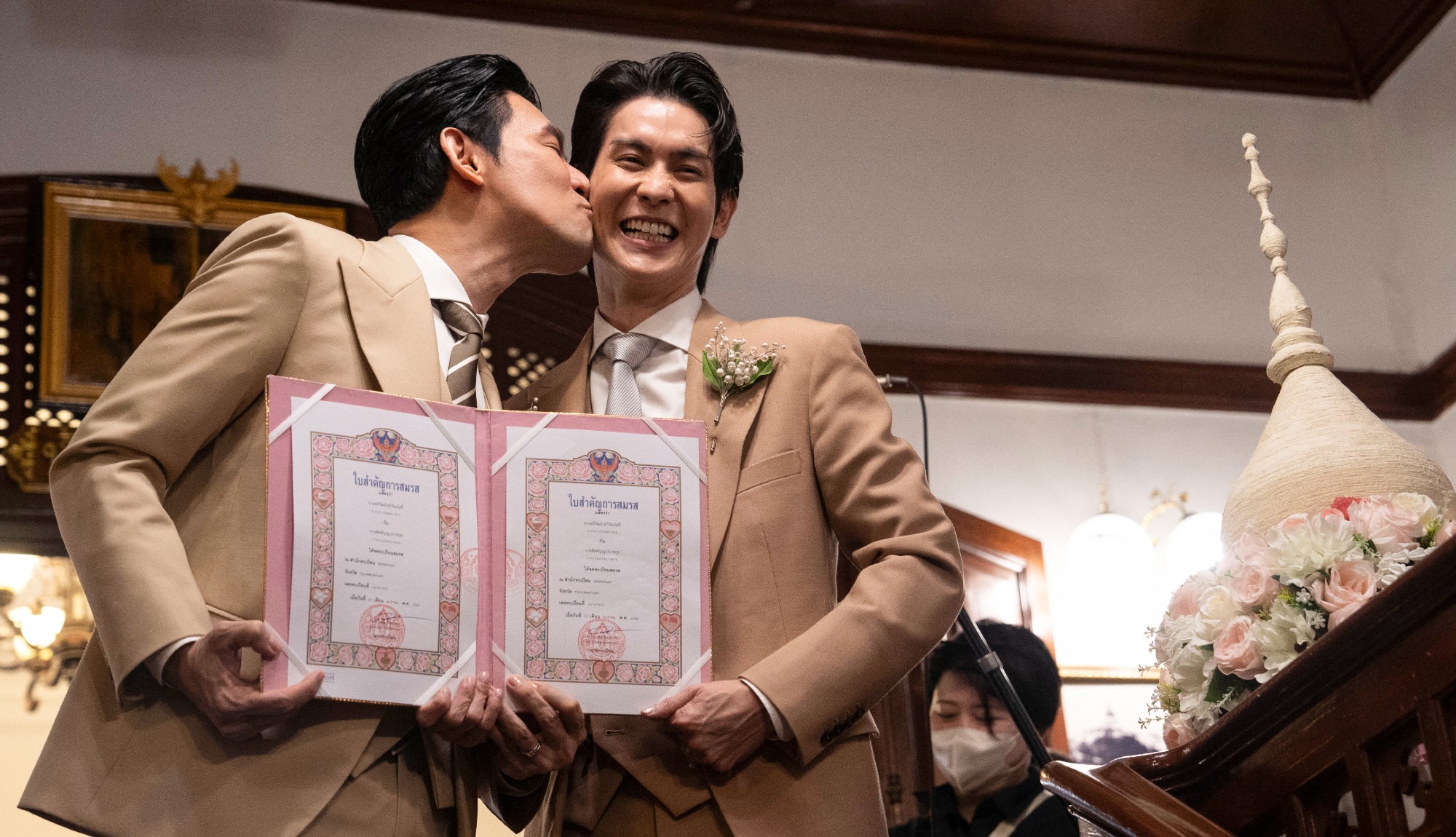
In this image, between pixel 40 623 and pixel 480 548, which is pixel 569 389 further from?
pixel 40 623

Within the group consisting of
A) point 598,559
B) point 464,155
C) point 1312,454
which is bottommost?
point 598,559

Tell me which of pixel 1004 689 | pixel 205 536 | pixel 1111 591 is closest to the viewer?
pixel 205 536

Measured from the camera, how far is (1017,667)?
3.84 meters

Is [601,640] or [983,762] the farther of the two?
[983,762]

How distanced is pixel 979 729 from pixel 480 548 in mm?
2268

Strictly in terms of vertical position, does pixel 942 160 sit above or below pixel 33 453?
above

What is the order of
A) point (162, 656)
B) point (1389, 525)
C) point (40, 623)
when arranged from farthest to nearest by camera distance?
point (40, 623) < point (1389, 525) < point (162, 656)

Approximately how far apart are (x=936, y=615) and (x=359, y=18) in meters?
4.05

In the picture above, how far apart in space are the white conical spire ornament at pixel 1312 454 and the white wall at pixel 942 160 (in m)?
3.07

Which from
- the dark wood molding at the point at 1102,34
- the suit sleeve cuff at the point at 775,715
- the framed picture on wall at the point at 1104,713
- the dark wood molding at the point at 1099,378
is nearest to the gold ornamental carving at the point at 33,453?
the dark wood molding at the point at 1099,378

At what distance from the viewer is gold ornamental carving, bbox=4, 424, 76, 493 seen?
14.4 feet

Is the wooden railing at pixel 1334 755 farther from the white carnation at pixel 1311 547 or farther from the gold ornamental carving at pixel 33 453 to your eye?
the gold ornamental carving at pixel 33 453

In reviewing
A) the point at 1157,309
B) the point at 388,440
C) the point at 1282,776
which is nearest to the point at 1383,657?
the point at 1282,776

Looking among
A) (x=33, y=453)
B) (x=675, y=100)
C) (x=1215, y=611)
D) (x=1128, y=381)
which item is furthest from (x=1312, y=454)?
(x=33, y=453)
